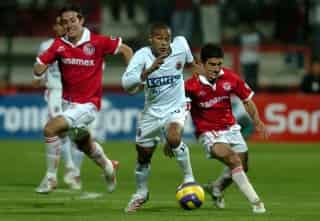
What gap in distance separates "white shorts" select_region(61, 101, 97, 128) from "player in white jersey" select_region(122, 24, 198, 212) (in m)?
1.45

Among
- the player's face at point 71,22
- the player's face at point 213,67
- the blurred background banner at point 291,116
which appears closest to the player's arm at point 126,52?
the player's face at point 71,22

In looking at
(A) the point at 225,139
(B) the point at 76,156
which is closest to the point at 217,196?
(A) the point at 225,139

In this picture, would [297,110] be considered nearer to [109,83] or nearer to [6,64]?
[109,83]

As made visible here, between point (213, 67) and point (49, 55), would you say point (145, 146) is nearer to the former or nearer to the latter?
point (213, 67)

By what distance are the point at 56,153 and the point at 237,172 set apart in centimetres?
342

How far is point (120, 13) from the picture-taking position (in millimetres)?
30422

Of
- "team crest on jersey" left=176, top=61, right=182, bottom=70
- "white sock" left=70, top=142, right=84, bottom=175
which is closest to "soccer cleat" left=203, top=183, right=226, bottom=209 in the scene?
"team crest on jersey" left=176, top=61, right=182, bottom=70

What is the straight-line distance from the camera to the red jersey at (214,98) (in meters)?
12.1

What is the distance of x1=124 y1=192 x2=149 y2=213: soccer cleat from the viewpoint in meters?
11.7

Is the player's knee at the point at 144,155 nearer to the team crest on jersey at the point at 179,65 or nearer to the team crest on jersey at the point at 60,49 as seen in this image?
the team crest on jersey at the point at 179,65

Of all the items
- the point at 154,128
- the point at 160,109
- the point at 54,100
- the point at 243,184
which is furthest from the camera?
the point at 54,100

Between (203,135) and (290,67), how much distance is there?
16.9m

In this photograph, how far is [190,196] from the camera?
11.4 m

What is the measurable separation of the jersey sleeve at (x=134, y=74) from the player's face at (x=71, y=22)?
1.80 meters
